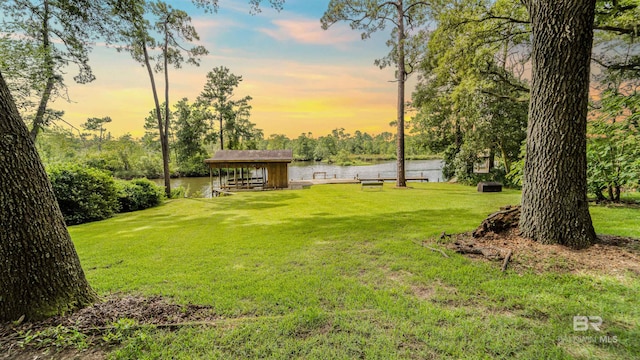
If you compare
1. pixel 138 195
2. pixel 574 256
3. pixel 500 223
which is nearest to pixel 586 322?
pixel 574 256

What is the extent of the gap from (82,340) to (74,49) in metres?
6.97

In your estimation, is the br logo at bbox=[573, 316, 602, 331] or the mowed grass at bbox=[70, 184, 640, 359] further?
the br logo at bbox=[573, 316, 602, 331]

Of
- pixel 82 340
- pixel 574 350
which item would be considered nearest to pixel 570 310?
pixel 574 350

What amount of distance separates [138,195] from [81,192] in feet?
11.3

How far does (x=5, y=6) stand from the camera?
21.7 ft

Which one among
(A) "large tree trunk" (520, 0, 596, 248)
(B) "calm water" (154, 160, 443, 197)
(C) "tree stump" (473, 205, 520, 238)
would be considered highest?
(A) "large tree trunk" (520, 0, 596, 248)

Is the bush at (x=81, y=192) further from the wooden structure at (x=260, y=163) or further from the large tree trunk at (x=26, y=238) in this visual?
the wooden structure at (x=260, y=163)

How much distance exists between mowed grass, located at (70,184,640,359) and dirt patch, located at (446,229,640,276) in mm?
204

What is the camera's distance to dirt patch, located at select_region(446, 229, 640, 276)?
3.19 meters

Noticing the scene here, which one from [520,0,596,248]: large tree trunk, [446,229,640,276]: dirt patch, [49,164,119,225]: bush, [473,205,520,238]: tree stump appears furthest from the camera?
[49,164,119,225]: bush

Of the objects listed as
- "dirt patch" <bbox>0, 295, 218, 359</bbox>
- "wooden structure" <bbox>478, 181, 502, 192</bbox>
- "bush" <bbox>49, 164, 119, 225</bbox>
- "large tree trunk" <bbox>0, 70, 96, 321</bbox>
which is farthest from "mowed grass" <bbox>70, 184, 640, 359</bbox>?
"wooden structure" <bbox>478, 181, 502, 192</bbox>

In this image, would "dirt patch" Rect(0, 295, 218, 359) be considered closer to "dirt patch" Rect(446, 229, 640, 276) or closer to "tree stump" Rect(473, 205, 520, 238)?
"dirt patch" Rect(446, 229, 640, 276)

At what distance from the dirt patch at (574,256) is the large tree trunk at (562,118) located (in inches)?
6.3

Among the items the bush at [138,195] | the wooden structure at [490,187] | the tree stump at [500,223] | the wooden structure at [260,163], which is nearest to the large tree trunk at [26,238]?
the tree stump at [500,223]
